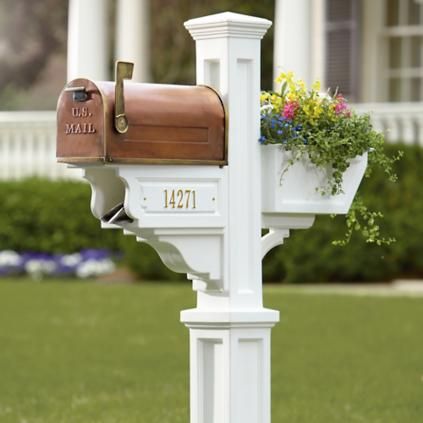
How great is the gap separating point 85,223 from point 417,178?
4141 millimetres

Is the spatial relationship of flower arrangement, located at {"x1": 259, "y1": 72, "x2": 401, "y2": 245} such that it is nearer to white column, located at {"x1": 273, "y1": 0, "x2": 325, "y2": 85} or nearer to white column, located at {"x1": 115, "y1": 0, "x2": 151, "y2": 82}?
white column, located at {"x1": 273, "y1": 0, "x2": 325, "y2": 85}

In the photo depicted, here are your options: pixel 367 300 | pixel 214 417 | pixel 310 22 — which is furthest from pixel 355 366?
pixel 310 22

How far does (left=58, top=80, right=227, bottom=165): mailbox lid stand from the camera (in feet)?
14.0

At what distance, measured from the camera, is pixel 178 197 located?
4398 millimetres

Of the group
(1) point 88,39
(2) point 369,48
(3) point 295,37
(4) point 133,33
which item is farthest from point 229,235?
(2) point 369,48

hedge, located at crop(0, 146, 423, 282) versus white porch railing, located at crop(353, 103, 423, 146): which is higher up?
white porch railing, located at crop(353, 103, 423, 146)

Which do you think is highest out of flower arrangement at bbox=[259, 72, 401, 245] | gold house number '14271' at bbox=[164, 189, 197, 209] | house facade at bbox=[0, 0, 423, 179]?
house facade at bbox=[0, 0, 423, 179]

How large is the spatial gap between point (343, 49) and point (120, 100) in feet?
43.1

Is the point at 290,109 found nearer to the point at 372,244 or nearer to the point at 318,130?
the point at 318,130

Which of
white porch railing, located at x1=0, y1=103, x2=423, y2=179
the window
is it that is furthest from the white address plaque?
the window

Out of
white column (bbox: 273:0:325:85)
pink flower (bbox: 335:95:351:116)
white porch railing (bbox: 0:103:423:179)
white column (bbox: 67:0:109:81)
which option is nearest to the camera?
pink flower (bbox: 335:95:351:116)

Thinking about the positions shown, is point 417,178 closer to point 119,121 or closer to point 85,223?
point 85,223

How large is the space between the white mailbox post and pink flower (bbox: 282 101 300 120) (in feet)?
0.54

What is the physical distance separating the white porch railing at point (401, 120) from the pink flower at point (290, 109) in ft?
36.4
